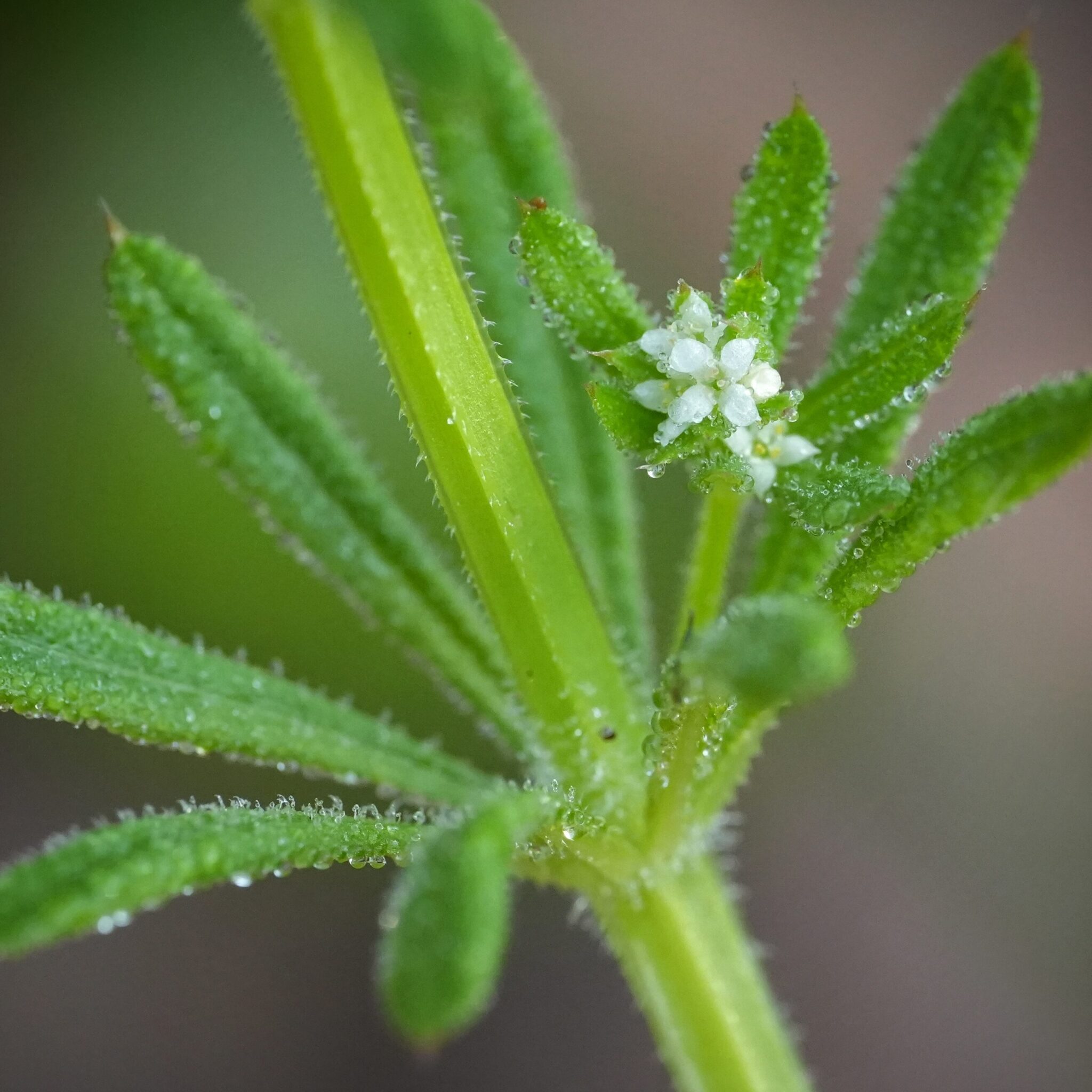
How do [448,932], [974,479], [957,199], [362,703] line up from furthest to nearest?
[362,703] → [957,199] → [974,479] → [448,932]

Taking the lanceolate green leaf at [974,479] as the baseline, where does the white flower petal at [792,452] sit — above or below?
above

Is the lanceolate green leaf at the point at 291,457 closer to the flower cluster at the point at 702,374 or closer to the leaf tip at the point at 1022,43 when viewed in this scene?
the flower cluster at the point at 702,374

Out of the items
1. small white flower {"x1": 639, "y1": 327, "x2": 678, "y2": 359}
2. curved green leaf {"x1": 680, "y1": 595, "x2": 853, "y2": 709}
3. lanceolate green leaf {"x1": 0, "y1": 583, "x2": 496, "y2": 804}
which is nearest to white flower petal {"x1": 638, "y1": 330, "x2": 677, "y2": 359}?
small white flower {"x1": 639, "y1": 327, "x2": 678, "y2": 359}

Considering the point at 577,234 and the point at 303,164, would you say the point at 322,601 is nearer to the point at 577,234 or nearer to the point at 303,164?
the point at 303,164

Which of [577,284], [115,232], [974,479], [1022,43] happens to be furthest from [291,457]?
[1022,43]

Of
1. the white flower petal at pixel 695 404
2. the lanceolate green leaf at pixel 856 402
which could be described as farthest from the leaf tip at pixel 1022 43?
the white flower petal at pixel 695 404

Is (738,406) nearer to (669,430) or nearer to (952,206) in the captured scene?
(669,430)

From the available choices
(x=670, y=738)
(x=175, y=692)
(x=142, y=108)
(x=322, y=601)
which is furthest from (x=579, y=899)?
(x=142, y=108)
